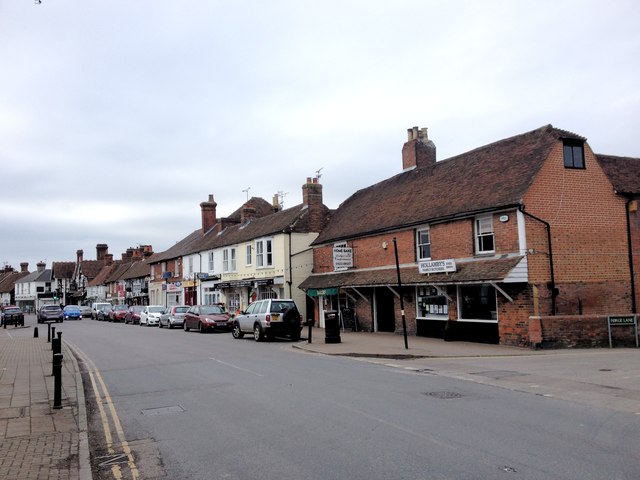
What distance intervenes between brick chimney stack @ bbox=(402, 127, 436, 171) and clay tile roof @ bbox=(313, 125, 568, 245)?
0.68m

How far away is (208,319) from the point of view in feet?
97.3

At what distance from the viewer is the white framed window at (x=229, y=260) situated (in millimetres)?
39531

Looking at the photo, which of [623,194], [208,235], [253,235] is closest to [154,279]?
[208,235]

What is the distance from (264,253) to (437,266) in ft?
53.1

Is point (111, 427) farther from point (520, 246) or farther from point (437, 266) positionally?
point (437, 266)

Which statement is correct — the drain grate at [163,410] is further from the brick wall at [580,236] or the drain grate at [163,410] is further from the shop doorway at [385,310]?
the shop doorway at [385,310]

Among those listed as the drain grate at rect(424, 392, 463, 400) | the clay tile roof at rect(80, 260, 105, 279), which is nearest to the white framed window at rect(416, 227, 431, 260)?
the drain grate at rect(424, 392, 463, 400)

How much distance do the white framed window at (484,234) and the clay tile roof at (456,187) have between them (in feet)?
1.68

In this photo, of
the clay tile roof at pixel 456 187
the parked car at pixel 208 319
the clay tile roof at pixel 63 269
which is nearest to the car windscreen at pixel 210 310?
the parked car at pixel 208 319

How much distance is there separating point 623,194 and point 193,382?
17.0m

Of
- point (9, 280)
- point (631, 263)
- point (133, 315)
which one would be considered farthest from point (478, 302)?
point (9, 280)

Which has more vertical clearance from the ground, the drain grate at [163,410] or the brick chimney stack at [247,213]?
the brick chimney stack at [247,213]

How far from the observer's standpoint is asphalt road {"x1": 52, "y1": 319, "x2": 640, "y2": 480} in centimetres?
586

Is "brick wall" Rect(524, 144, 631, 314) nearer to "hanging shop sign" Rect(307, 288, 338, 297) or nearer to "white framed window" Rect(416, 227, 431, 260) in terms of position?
"white framed window" Rect(416, 227, 431, 260)
